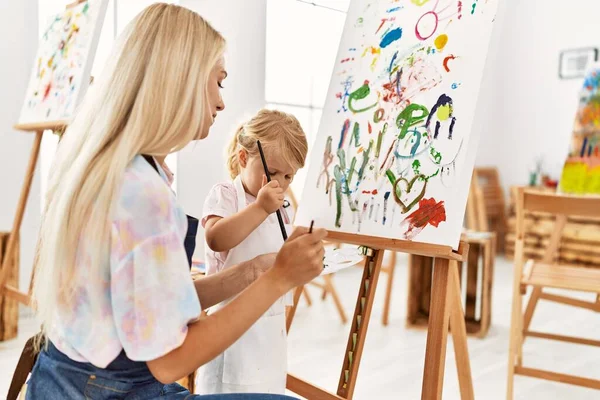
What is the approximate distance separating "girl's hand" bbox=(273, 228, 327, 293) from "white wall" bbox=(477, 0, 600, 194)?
15.6 ft

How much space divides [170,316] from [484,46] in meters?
1.01

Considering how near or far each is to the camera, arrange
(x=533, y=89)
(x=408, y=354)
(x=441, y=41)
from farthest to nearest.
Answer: (x=533, y=89) < (x=408, y=354) < (x=441, y=41)

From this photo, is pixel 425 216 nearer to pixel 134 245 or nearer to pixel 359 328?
pixel 359 328

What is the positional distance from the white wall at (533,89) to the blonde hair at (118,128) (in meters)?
4.81

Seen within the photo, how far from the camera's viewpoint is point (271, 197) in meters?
1.35

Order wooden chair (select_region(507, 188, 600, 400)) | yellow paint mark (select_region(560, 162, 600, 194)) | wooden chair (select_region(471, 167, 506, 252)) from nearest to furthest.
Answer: wooden chair (select_region(507, 188, 600, 400)) < yellow paint mark (select_region(560, 162, 600, 194)) < wooden chair (select_region(471, 167, 506, 252))

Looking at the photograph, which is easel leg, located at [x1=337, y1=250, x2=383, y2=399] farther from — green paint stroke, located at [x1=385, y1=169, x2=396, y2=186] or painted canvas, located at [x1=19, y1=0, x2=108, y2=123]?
painted canvas, located at [x1=19, y1=0, x2=108, y2=123]

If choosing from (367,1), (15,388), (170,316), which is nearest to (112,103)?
(170,316)

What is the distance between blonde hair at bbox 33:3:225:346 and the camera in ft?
2.93

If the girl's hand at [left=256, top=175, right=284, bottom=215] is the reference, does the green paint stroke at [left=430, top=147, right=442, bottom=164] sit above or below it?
above

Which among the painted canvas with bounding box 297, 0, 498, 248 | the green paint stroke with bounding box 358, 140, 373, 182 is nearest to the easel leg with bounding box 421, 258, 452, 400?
the painted canvas with bounding box 297, 0, 498, 248

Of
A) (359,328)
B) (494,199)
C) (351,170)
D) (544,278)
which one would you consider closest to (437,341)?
(359,328)

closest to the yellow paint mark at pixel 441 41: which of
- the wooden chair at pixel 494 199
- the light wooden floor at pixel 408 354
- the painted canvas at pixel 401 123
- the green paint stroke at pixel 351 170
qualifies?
the painted canvas at pixel 401 123

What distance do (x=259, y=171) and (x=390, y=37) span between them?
1.74 feet
